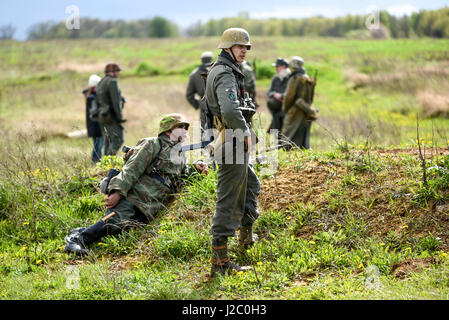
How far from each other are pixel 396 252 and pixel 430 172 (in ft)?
4.02

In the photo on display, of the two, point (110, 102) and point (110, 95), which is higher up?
point (110, 95)

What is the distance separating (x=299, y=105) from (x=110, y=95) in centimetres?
385

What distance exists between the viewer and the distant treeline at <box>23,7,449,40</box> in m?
31.6

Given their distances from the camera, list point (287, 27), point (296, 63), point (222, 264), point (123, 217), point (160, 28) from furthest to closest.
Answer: point (160, 28) < point (287, 27) < point (296, 63) < point (123, 217) < point (222, 264)

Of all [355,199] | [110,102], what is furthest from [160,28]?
[355,199]

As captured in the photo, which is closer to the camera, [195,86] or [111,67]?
[111,67]

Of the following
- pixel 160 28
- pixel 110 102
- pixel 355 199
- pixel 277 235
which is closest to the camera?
pixel 277 235

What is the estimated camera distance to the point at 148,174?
6328mm

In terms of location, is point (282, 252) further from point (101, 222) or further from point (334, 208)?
point (101, 222)

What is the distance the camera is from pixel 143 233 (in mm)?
6098

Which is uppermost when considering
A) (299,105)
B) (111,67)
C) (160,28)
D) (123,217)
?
(160,28)

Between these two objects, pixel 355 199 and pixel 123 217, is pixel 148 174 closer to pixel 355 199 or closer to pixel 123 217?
pixel 123 217

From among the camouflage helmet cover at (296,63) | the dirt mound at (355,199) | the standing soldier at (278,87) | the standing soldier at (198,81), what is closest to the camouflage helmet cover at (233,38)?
the dirt mound at (355,199)

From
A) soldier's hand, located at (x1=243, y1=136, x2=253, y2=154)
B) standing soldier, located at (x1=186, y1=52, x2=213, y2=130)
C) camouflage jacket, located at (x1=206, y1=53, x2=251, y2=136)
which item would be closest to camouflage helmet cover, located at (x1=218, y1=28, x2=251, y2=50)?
camouflage jacket, located at (x1=206, y1=53, x2=251, y2=136)
